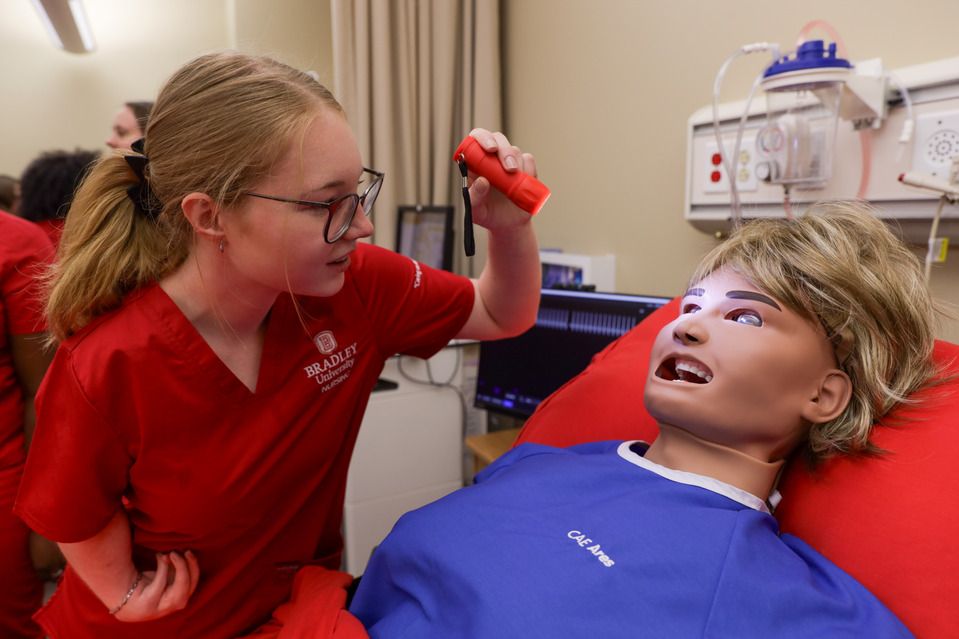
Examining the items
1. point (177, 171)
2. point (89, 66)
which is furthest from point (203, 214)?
point (89, 66)

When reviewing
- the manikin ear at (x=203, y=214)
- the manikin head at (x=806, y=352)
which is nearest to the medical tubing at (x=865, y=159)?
the manikin head at (x=806, y=352)

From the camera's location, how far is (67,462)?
0.84 metres

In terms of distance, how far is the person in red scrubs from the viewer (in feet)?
4.27

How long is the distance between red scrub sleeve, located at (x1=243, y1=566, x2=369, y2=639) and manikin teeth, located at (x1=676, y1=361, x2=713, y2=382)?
0.53 m

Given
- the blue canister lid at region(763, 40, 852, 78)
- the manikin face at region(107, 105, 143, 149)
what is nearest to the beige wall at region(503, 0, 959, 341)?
the blue canister lid at region(763, 40, 852, 78)

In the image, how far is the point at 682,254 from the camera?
166 cm

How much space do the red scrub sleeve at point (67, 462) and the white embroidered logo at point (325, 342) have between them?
0.99 ft

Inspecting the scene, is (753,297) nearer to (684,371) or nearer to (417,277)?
(684,371)

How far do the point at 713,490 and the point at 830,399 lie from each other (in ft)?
0.62

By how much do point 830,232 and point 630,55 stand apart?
1051mm

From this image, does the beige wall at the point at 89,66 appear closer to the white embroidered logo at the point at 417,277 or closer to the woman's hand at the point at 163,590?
the white embroidered logo at the point at 417,277

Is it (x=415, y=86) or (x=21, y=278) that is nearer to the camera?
(x=21, y=278)

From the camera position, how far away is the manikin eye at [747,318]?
0.85 metres

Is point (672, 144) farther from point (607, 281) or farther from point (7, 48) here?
point (7, 48)
